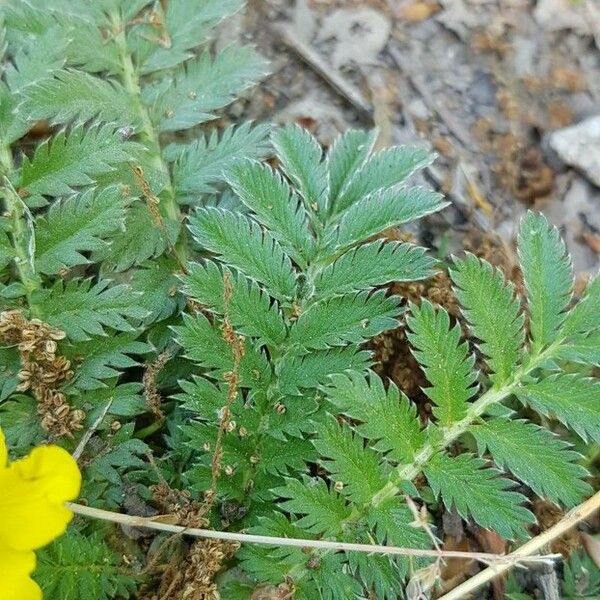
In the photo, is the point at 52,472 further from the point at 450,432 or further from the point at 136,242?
the point at 450,432

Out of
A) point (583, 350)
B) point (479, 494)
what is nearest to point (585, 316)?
point (583, 350)

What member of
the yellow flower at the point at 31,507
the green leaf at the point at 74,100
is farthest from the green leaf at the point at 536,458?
the green leaf at the point at 74,100

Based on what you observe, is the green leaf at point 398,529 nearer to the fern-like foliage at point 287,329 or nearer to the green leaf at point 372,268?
the fern-like foliage at point 287,329

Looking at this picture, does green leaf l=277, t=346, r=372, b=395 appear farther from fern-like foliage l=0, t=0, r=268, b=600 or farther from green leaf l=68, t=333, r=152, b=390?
green leaf l=68, t=333, r=152, b=390

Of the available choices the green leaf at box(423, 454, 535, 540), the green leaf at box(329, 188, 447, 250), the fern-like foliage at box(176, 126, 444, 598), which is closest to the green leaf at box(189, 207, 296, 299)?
the fern-like foliage at box(176, 126, 444, 598)

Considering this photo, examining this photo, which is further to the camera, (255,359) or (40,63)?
(40,63)

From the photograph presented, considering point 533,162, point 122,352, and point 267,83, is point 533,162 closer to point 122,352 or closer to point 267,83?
point 267,83
